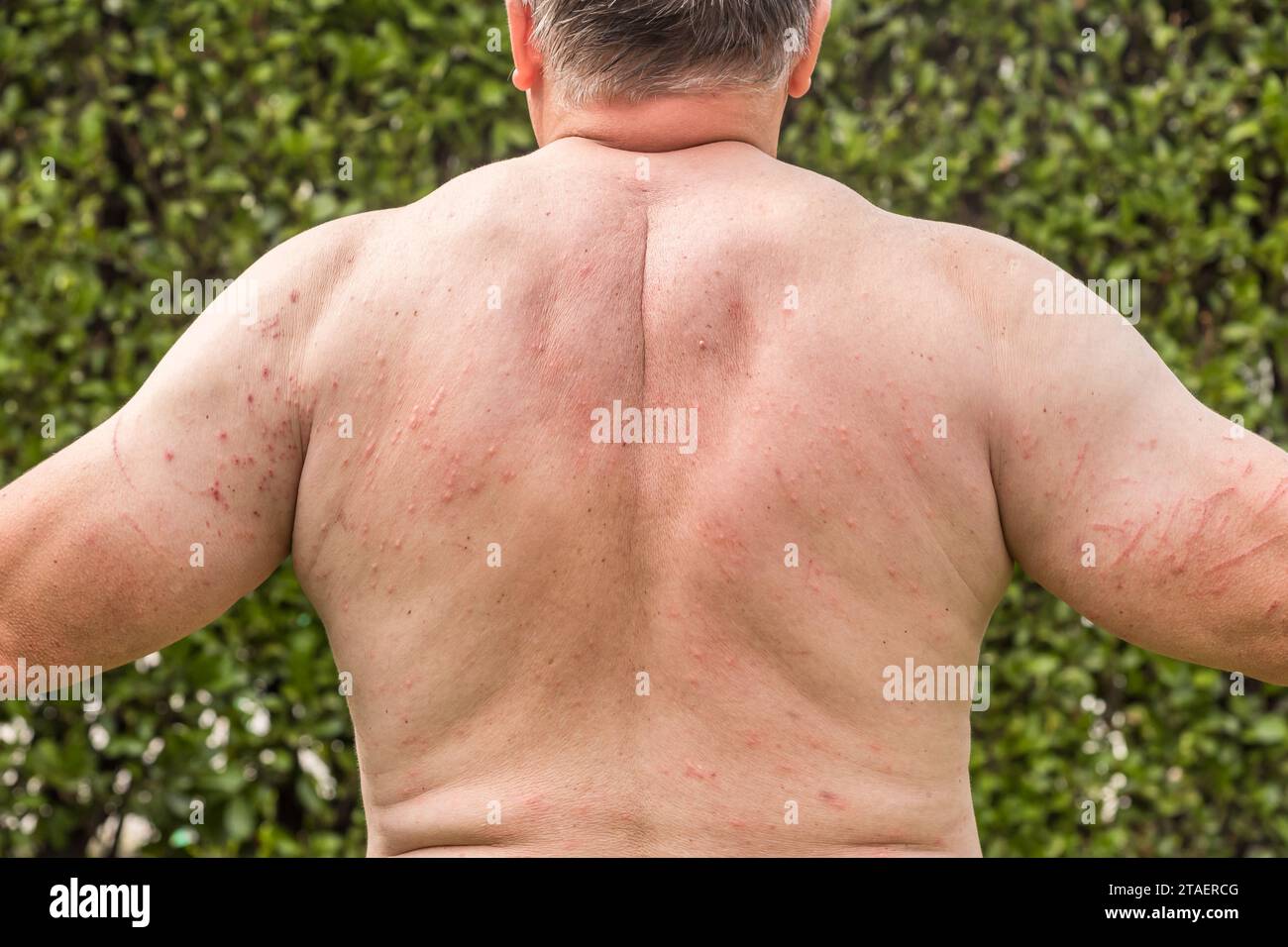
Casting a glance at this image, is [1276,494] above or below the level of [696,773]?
above

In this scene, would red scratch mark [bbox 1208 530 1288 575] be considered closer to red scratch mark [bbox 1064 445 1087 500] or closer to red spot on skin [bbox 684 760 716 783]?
red scratch mark [bbox 1064 445 1087 500]

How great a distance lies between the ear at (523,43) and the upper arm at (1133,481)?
0.66 m

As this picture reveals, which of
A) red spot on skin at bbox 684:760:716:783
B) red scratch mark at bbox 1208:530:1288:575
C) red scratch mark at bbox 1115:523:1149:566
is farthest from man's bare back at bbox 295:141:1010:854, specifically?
red scratch mark at bbox 1208:530:1288:575

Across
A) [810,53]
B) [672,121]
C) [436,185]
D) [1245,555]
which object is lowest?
[1245,555]

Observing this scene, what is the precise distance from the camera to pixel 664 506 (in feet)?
4.69

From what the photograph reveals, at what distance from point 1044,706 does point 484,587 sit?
2972 millimetres

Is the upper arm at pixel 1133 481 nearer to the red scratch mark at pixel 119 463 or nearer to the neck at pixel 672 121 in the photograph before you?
the neck at pixel 672 121

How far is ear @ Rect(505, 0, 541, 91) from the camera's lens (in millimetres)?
1648

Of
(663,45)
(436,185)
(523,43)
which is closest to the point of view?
(663,45)

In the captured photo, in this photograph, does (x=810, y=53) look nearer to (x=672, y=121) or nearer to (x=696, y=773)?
(x=672, y=121)

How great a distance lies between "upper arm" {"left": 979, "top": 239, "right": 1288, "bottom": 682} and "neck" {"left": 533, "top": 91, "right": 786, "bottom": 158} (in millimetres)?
372

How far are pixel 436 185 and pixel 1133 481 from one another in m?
2.91

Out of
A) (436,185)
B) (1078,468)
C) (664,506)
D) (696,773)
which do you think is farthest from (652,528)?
(436,185)

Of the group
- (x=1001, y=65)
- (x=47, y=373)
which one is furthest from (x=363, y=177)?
(x=1001, y=65)
